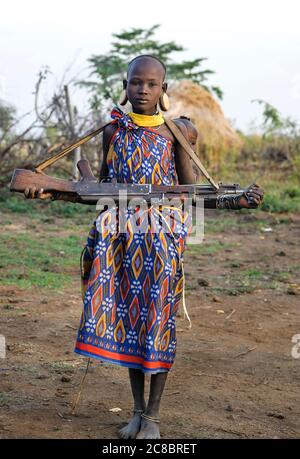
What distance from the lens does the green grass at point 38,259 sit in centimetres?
629

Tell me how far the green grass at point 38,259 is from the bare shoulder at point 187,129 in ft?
9.81

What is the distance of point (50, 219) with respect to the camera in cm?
937

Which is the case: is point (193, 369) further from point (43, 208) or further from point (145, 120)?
point (43, 208)

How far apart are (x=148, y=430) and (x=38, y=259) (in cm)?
411

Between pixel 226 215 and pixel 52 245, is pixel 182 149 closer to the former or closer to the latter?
pixel 52 245

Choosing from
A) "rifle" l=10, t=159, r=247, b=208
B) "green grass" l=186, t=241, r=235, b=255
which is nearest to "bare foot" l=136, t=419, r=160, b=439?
"rifle" l=10, t=159, r=247, b=208

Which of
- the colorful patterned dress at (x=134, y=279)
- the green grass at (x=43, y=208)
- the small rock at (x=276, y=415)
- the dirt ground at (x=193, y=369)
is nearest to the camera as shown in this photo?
the colorful patterned dress at (x=134, y=279)

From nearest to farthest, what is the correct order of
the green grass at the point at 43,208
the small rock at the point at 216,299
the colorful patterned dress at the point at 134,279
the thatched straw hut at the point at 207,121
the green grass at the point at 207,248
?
the colorful patterned dress at the point at 134,279 → the small rock at the point at 216,299 → the green grass at the point at 207,248 → the green grass at the point at 43,208 → the thatched straw hut at the point at 207,121

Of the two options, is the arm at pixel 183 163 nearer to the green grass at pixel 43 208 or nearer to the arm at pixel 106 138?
the arm at pixel 106 138

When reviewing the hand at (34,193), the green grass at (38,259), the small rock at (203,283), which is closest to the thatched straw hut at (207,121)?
the green grass at (38,259)

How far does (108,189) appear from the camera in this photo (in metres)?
3.16

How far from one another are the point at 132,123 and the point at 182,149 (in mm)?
247

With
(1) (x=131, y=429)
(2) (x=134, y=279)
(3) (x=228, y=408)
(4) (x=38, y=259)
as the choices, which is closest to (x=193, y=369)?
(3) (x=228, y=408)

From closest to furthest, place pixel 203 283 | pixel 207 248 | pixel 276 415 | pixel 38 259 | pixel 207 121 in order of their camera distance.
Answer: pixel 276 415 < pixel 203 283 < pixel 38 259 < pixel 207 248 < pixel 207 121
